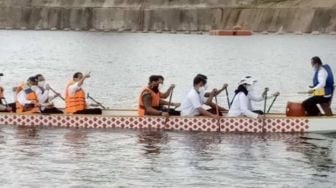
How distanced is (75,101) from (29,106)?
165cm

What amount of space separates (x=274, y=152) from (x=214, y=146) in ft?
6.63

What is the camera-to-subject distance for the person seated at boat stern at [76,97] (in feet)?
116

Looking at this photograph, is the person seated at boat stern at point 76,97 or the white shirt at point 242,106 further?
the person seated at boat stern at point 76,97

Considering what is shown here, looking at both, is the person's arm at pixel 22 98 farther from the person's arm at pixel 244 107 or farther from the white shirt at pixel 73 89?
the person's arm at pixel 244 107

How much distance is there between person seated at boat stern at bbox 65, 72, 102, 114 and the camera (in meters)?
35.5

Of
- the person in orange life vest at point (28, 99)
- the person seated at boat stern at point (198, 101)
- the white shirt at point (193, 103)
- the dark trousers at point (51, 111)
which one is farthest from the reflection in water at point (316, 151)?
the person in orange life vest at point (28, 99)

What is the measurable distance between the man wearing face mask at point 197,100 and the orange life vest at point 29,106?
506 cm

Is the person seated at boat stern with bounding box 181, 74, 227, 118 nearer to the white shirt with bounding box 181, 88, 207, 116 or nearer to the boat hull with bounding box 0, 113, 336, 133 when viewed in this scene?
the white shirt with bounding box 181, 88, 207, 116

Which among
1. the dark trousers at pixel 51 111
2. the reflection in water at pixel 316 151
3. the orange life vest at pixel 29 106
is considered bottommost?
the reflection in water at pixel 316 151

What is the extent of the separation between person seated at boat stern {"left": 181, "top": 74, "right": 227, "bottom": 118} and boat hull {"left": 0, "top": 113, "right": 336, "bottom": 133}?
0.27 meters

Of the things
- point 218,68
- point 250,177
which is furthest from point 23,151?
point 218,68

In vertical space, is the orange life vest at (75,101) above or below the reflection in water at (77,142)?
above

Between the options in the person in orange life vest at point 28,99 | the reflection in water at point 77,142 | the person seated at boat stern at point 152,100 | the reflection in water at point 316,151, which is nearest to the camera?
the reflection in water at point 316,151

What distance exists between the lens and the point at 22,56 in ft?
370
